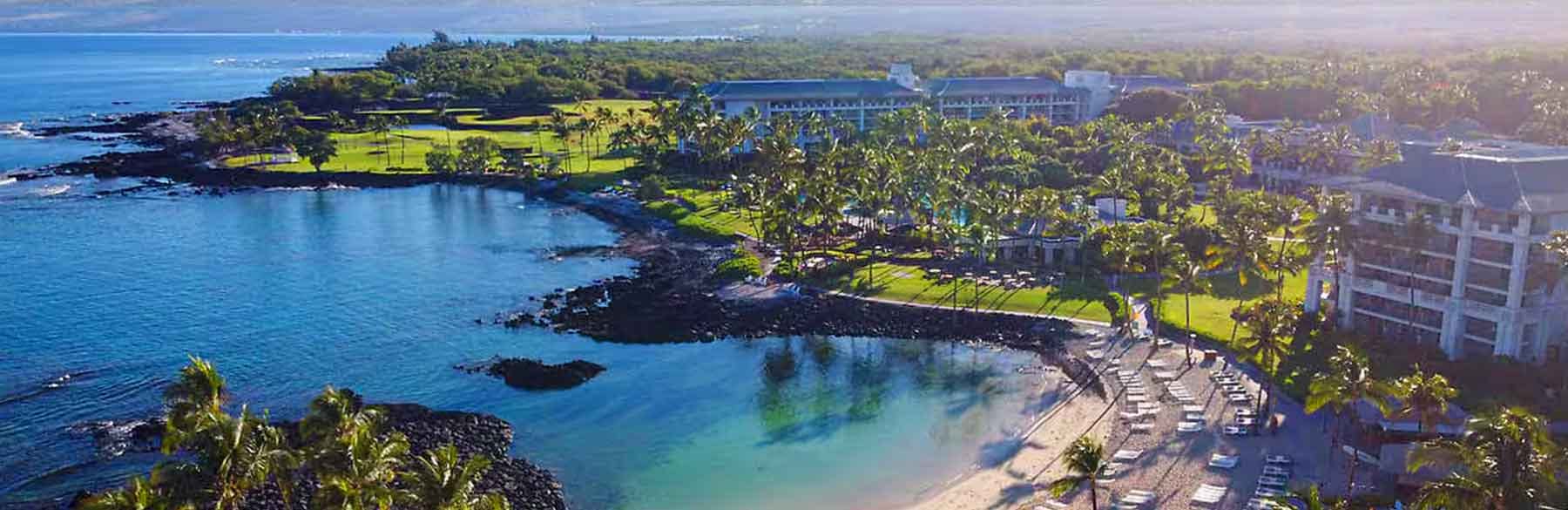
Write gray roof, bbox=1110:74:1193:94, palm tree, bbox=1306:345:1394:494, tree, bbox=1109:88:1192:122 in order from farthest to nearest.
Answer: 1. gray roof, bbox=1110:74:1193:94
2. tree, bbox=1109:88:1192:122
3. palm tree, bbox=1306:345:1394:494

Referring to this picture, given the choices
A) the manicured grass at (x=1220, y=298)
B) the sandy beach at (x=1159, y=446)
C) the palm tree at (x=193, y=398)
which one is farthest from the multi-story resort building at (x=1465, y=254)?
the palm tree at (x=193, y=398)

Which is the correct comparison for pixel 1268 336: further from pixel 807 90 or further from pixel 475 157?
pixel 475 157

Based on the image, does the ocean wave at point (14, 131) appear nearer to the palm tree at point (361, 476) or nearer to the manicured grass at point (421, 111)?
the manicured grass at point (421, 111)

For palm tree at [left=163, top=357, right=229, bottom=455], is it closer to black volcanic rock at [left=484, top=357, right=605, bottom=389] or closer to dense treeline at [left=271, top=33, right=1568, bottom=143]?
black volcanic rock at [left=484, top=357, right=605, bottom=389]

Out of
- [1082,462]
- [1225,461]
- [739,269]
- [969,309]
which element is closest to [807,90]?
[739,269]

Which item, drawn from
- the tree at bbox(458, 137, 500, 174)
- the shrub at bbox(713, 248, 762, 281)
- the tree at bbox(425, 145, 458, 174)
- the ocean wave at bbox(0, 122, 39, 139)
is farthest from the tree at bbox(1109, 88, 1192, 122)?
the ocean wave at bbox(0, 122, 39, 139)
